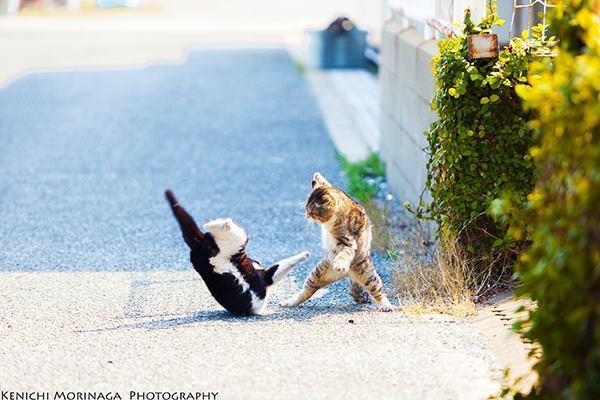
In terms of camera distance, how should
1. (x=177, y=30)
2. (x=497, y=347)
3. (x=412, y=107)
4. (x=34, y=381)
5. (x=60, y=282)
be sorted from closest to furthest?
(x=34, y=381), (x=497, y=347), (x=60, y=282), (x=412, y=107), (x=177, y=30)

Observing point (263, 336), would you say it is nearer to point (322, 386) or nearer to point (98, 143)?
point (322, 386)

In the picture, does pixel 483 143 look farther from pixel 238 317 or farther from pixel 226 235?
pixel 238 317

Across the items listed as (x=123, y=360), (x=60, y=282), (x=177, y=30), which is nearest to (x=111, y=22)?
(x=177, y=30)

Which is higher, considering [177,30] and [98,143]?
[98,143]

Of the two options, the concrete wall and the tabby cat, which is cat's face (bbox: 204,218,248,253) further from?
the concrete wall

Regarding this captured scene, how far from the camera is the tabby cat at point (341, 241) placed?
5598 mm

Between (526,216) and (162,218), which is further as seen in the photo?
(162,218)

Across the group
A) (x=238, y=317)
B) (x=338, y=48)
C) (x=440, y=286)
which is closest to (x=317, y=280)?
(x=238, y=317)

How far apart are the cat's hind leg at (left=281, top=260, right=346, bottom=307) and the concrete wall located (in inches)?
74.8

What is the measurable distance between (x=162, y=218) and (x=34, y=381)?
3.98 m

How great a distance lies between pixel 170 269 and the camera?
692 centimetres

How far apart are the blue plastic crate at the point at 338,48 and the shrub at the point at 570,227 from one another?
15.0 m

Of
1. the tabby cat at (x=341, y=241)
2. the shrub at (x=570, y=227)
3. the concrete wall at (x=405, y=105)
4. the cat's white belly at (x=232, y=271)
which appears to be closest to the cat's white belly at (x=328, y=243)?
the tabby cat at (x=341, y=241)

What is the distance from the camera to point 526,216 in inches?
167
